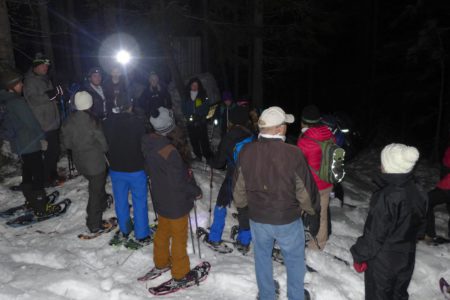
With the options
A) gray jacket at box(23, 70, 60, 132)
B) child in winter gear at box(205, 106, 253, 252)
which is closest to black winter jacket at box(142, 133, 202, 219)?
child in winter gear at box(205, 106, 253, 252)

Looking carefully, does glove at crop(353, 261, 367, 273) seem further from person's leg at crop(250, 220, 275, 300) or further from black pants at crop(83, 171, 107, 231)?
black pants at crop(83, 171, 107, 231)

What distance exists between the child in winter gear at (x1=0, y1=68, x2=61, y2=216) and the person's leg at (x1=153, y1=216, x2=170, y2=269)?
106 inches

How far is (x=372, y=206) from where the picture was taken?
391 cm

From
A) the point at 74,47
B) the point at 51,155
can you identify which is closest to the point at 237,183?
the point at 51,155

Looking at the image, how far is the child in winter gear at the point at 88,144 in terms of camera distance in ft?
18.1

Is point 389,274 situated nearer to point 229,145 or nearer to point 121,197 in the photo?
point 229,145

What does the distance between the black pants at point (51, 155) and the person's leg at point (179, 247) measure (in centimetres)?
391

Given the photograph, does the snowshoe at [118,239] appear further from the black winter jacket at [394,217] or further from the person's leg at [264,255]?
the black winter jacket at [394,217]

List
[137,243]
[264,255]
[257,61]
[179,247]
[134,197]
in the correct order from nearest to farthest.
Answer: [264,255], [179,247], [134,197], [137,243], [257,61]

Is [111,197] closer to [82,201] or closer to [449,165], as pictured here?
[82,201]

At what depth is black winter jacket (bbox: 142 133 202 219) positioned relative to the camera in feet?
15.0

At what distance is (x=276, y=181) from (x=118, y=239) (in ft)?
10.1

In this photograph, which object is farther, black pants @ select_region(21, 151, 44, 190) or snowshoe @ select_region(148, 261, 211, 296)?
black pants @ select_region(21, 151, 44, 190)

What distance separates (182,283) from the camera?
4883 mm
